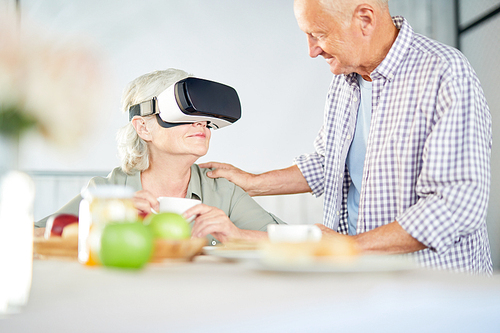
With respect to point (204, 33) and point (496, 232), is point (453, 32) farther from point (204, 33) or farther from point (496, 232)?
point (204, 33)

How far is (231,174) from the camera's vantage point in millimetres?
1892

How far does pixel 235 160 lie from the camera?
4078 mm

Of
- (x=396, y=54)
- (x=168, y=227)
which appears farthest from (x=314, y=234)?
(x=396, y=54)

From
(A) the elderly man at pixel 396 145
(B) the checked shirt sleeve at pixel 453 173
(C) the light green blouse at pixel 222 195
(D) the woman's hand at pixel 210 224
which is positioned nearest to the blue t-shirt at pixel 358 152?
(A) the elderly man at pixel 396 145

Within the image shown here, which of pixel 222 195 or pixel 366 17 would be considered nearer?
pixel 366 17

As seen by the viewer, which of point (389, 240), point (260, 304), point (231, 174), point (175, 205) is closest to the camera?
point (260, 304)

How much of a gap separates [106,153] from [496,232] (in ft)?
10.7

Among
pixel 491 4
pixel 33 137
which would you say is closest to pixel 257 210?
pixel 33 137

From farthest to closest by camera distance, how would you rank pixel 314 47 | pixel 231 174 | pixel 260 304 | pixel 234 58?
pixel 234 58 → pixel 231 174 → pixel 314 47 → pixel 260 304

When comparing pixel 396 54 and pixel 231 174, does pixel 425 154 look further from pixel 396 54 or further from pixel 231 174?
pixel 231 174

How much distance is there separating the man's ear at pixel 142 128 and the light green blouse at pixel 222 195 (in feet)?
0.47

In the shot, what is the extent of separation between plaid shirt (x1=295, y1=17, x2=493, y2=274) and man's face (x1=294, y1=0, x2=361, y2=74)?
0.12 m

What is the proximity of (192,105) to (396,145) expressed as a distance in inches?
27.6

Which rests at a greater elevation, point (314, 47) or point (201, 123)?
point (314, 47)
